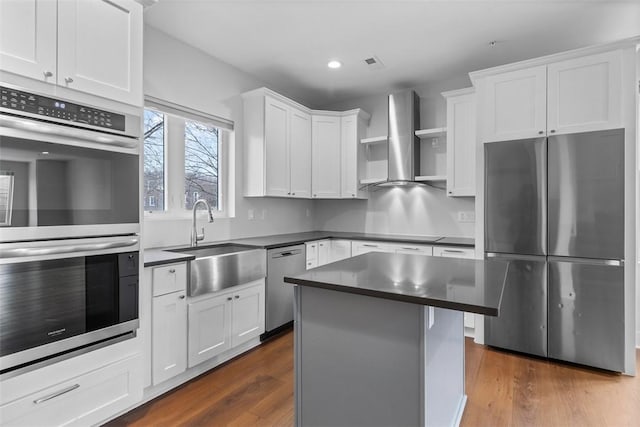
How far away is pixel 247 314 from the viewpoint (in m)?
2.89

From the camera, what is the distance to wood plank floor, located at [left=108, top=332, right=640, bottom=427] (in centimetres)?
200

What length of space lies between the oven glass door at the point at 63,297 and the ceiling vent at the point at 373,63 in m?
2.80

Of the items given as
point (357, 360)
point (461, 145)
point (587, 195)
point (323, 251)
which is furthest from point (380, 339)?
point (461, 145)

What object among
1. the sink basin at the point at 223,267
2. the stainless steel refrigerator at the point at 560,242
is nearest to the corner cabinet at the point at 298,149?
the sink basin at the point at 223,267

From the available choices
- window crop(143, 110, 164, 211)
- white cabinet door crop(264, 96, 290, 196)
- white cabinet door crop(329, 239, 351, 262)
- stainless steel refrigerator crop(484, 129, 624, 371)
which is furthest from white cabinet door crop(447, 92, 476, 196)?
window crop(143, 110, 164, 211)

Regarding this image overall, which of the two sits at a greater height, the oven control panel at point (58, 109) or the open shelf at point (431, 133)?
the open shelf at point (431, 133)

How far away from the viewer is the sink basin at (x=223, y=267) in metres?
2.42

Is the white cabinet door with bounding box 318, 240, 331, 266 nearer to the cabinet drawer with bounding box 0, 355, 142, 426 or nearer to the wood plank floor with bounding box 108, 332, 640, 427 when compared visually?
the wood plank floor with bounding box 108, 332, 640, 427

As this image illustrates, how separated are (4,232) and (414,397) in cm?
193

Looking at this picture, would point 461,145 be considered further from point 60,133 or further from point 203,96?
point 60,133

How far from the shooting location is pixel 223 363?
2.71m

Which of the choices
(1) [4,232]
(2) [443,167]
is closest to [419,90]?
(2) [443,167]

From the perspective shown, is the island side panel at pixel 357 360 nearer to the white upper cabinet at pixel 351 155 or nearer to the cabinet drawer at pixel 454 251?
the cabinet drawer at pixel 454 251

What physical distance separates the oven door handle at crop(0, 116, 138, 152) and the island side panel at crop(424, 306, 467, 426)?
1834 mm
